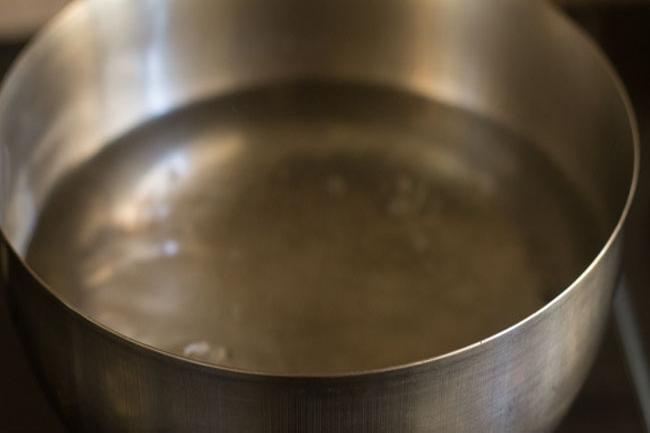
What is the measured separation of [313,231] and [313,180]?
0.17ft

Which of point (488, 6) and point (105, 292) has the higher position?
point (488, 6)

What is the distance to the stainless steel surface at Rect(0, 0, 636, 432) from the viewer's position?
0.67 metres

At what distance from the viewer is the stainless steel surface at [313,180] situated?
0.67 m

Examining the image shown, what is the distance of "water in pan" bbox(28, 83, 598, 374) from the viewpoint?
678 mm

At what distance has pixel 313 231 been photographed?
76cm

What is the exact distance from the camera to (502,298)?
0.70 m

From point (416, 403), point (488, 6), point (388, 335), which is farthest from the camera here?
point (488, 6)

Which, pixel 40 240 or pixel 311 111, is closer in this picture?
pixel 40 240

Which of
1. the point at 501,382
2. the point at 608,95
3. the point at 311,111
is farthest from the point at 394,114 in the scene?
the point at 501,382

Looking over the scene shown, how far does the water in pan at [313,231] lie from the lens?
0.68m

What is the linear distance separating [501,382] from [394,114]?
0.37 metres

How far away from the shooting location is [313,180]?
0.79 m

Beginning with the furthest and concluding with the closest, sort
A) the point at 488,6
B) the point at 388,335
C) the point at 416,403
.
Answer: the point at 488,6 < the point at 388,335 < the point at 416,403

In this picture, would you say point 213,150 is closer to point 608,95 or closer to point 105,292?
point 105,292
